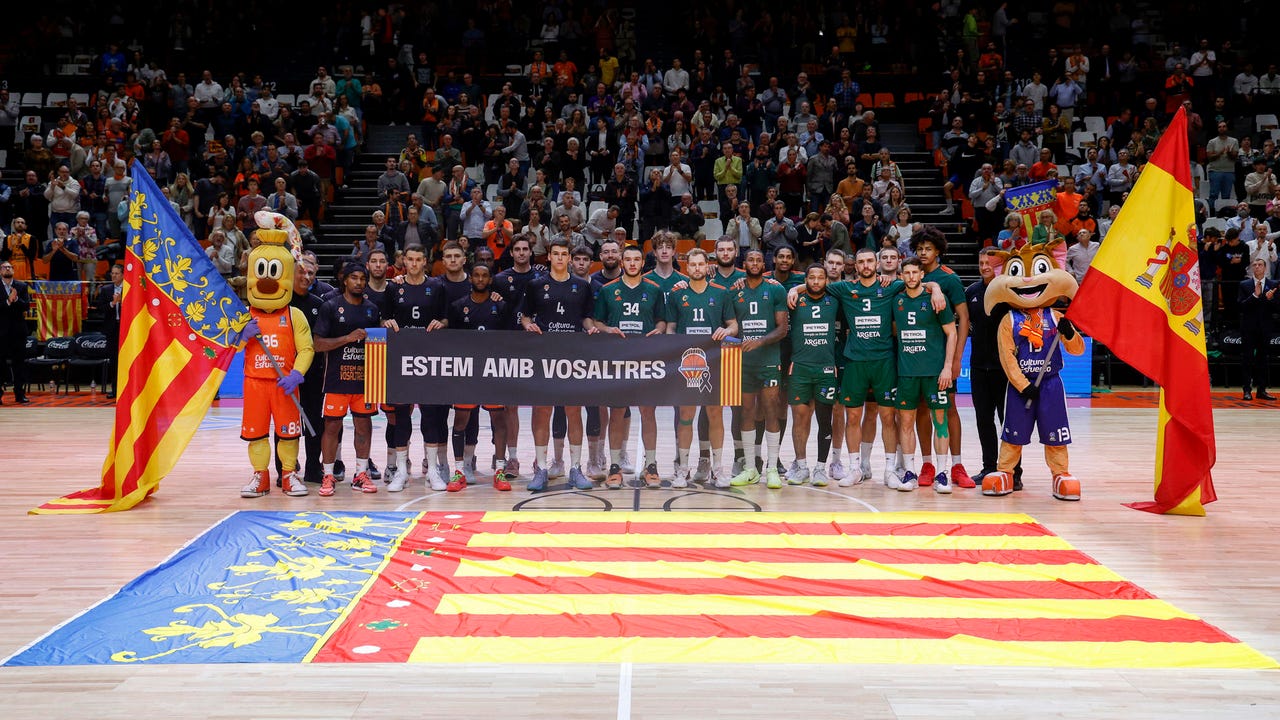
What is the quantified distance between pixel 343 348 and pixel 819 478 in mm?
4278

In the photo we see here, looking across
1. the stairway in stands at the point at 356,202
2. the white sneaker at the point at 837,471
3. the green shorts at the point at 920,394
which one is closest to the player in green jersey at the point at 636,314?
the white sneaker at the point at 837,471

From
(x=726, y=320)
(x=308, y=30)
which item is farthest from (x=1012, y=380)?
(x=308, y=30)

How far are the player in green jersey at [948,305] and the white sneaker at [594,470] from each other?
2832mm

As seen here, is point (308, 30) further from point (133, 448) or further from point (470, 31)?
point (133, 448)

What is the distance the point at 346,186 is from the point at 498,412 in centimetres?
1217

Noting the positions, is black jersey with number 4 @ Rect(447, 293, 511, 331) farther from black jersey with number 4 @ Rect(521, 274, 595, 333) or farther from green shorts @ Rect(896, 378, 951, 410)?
green shorts @ Rect(896, 378, 951, 410)

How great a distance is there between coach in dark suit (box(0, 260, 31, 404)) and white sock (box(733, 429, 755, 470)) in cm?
1128

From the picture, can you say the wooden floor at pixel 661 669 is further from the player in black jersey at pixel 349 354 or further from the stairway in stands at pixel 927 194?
the stairway in stands at pixel 927 194

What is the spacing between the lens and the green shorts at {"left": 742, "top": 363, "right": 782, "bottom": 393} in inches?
353

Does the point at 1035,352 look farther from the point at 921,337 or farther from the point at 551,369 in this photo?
the point at 551,369

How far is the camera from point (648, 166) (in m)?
18.4

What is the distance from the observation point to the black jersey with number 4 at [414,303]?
29.4 feet

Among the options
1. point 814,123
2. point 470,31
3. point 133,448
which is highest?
point 470,31

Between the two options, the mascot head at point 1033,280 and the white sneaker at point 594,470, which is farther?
the white sneaker at point 594,470
